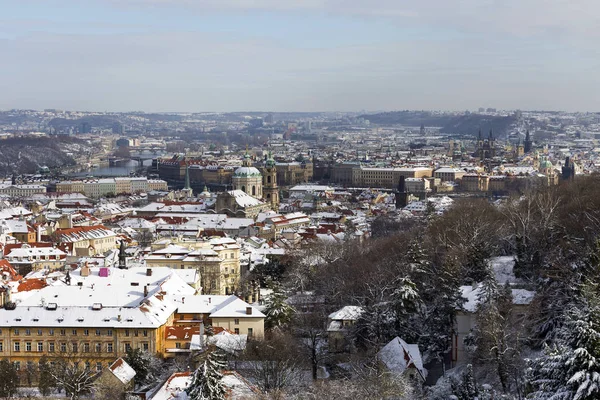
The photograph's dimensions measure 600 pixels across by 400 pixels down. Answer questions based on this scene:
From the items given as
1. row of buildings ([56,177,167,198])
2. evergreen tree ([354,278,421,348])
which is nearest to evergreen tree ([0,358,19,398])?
evergreen tree ([354,278,421,348])

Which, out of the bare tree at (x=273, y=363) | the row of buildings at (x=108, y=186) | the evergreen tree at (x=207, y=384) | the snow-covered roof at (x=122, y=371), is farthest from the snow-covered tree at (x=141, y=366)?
the row of buildings at (x=108, y=186)

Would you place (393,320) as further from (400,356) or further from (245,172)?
(245,172)

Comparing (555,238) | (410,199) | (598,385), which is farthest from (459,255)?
(410,199)

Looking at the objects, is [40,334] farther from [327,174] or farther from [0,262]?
[327,174]

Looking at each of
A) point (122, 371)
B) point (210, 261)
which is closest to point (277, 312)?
point (122, 371)

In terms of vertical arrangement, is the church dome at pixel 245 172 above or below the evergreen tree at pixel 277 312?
below

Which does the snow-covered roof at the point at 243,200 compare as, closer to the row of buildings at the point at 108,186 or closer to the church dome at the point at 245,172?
the church dome at the point at 245,172
